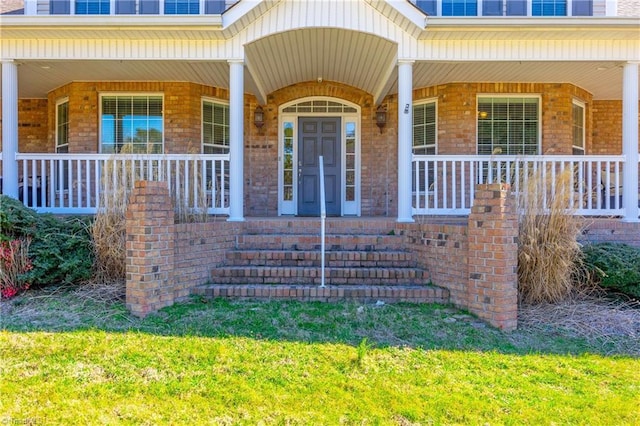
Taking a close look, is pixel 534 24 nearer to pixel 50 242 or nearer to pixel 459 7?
pixel 459 7

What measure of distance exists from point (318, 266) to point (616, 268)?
138 inches

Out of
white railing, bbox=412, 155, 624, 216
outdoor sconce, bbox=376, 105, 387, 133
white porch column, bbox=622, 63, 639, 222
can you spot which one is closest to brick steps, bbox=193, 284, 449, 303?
white railing, bbox=412, 155, 624, 216

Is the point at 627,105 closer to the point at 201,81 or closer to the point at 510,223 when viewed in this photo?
the point at 510,223

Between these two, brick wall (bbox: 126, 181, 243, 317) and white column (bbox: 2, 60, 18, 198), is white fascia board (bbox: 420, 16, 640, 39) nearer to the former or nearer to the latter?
brick wall (bbox: 126, 181, 243, 317)

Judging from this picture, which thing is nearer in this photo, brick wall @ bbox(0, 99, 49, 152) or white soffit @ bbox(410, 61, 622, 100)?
white soffit @ bbox(410, 61, 622, 100)

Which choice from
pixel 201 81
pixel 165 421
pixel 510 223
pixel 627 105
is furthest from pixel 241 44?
pixel 627 105

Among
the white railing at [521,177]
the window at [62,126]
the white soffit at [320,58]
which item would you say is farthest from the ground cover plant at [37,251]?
the white railing at [521,177]

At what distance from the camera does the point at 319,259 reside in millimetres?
5469

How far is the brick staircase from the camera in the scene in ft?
16.0

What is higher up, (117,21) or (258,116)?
(117,21)

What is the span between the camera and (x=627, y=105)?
6500 millimetres

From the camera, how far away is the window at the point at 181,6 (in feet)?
27.8

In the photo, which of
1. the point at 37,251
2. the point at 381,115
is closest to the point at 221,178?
the point at 37,251

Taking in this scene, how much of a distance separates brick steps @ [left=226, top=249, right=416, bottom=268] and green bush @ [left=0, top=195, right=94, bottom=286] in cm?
177
